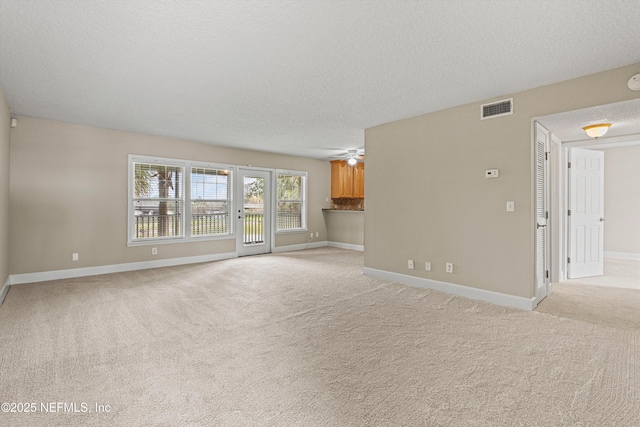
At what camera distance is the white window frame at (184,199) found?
5.32 meters

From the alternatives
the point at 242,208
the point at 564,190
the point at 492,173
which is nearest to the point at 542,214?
the point at 492,173

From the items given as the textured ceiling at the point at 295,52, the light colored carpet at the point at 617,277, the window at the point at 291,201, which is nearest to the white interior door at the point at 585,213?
the light colored carpet at the point at 617,277

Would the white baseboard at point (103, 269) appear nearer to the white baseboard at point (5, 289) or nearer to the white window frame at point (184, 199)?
the white baseboard at point (5, 289)

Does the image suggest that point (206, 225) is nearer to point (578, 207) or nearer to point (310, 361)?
point (310, 361)

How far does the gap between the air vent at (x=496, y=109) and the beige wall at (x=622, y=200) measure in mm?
5091

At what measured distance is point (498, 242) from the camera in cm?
359

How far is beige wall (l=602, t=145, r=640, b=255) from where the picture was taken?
6215mm

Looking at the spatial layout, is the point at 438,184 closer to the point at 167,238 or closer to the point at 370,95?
the point at 370,95

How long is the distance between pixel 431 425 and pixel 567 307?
2.96 meters

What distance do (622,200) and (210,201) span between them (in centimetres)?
886

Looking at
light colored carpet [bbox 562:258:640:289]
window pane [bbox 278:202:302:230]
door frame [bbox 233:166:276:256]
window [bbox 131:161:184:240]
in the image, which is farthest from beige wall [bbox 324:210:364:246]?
light colored carpet [bbox 562:258:640:289]

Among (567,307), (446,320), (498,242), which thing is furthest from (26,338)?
(567,307)

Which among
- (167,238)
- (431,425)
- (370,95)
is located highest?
(370,95)

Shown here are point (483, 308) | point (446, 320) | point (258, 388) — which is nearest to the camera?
point (258, 388)
